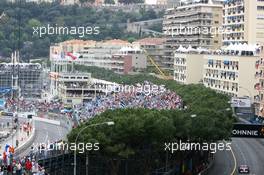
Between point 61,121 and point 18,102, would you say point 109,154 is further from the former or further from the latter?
point 18,102

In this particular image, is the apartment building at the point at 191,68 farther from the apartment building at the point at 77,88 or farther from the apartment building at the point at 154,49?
the apartment building at the point at 154,49

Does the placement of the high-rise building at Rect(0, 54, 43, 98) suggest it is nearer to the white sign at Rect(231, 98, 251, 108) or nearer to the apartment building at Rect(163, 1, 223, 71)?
the apartment building at Rect(163, 1, 223, 71)

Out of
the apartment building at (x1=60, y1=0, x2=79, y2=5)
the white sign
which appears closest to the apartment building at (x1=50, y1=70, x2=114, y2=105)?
the white sign

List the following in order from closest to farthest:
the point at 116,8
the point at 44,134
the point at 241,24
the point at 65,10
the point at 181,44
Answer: the point at 44,134 < the point at 241,24 < the point at 181,44 < the point at 65,10 < the point at 116,8

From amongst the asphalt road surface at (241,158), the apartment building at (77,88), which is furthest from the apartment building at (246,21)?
the asphalt road surface at (241,158)

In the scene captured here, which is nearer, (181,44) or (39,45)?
(181,44)

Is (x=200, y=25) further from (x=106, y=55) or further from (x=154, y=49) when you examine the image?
(x=106, y=55)

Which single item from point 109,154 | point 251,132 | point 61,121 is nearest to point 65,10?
point 61,121
